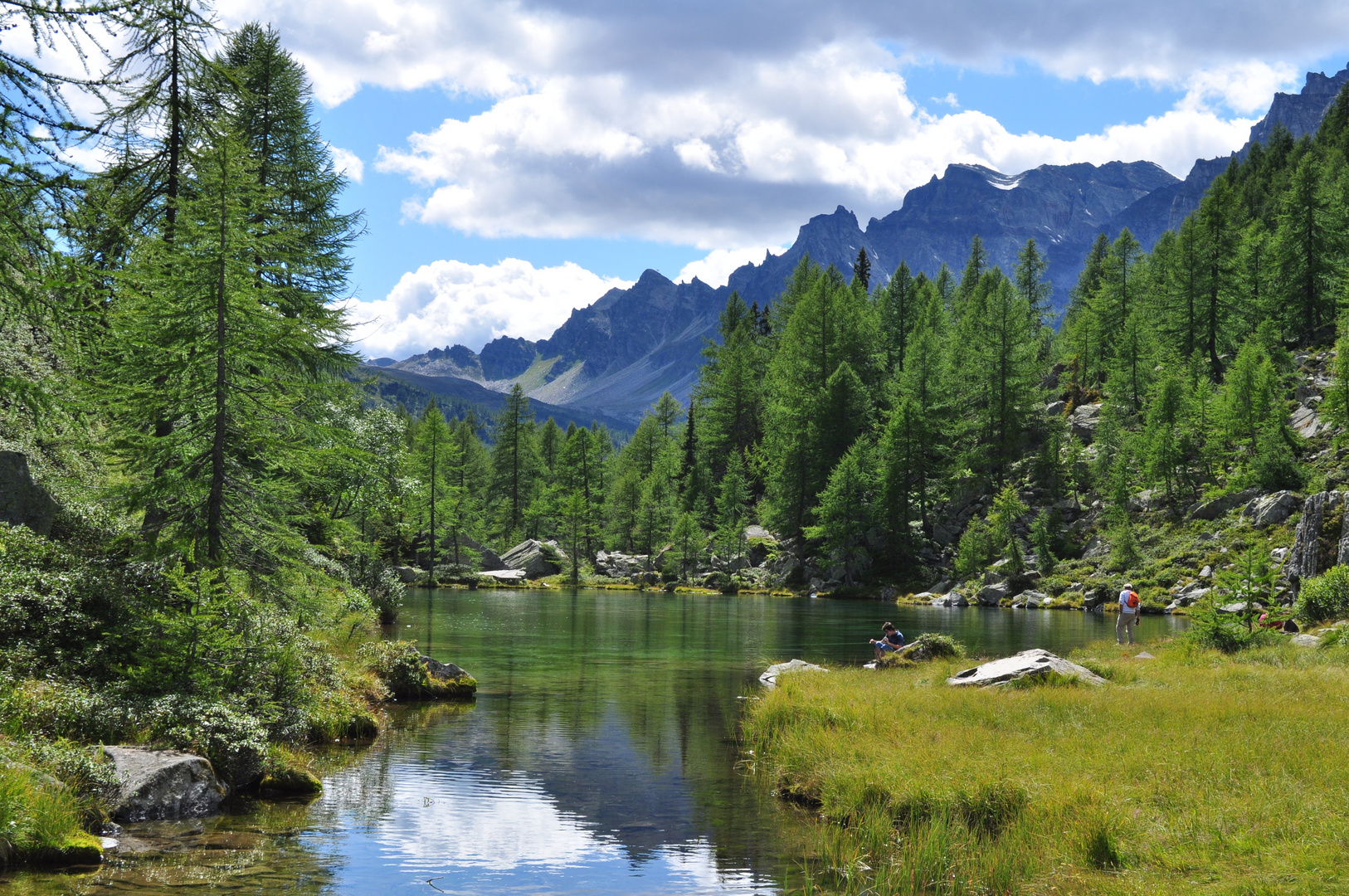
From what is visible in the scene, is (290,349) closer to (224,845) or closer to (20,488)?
(20,488)

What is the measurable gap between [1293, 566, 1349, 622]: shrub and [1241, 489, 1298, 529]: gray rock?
2574 centimetres

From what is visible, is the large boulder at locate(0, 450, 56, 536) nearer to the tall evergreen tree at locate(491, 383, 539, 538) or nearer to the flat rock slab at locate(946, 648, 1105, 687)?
Answer: the flat rock slab at locate(946, 648, 1105, 687)

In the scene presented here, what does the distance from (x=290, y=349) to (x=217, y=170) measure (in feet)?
12.9

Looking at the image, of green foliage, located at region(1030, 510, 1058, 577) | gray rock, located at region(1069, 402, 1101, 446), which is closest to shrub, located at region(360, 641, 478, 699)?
green foliage, located at region(1030, 510, 1058, 577)

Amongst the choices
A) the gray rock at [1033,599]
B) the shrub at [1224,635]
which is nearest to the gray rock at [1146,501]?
the gray rock at [1033,599]

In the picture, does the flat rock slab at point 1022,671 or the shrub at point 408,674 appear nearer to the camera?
the flat rock slab at point 1022,671

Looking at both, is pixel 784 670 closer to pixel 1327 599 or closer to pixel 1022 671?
pixel 1022 671

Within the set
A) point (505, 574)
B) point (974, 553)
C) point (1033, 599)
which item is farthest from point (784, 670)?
point (505, 574)

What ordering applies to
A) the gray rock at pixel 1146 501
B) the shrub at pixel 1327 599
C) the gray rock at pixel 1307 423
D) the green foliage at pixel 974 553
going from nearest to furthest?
the shrub at pixel 1327 599 → the gray rock at pixel 1307 423 → the gray rock at pixel 1146 501 → the green foliage at pixel 974 553

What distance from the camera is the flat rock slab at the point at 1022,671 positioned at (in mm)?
20203

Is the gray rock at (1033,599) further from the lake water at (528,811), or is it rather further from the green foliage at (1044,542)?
the lake water at (528,811)

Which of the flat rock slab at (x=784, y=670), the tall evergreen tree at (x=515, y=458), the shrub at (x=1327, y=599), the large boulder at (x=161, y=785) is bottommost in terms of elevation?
the flat rock slab at (x=784, y=670)

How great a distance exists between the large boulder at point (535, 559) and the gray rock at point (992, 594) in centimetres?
4609

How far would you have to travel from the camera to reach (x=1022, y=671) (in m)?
20.3
